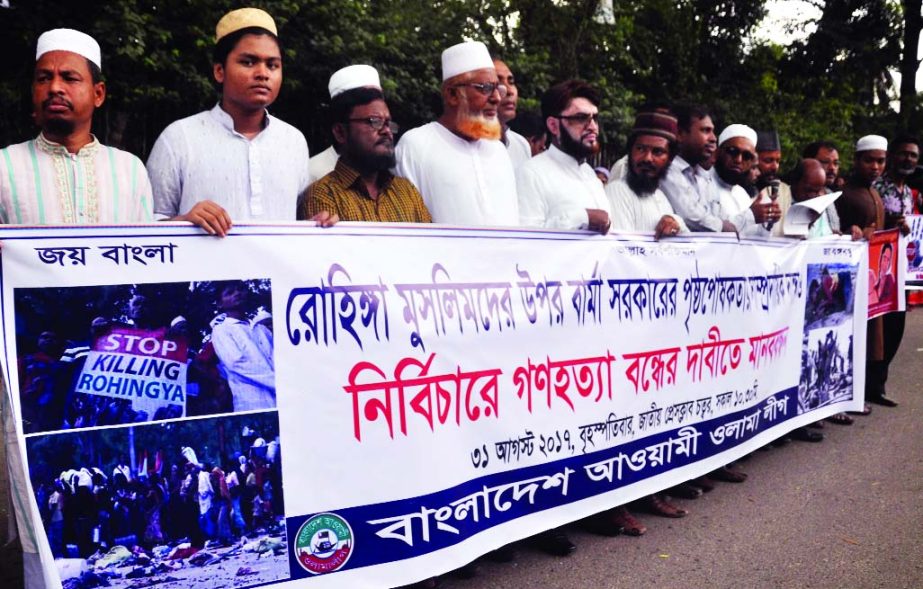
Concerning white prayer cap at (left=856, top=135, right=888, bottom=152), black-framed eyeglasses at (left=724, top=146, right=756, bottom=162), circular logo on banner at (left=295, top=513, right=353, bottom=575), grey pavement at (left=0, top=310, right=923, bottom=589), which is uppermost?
white prayer cap at (left=856, top=135, right=888, bottom=152)

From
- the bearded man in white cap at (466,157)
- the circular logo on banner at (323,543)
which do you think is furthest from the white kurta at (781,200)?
the circular logo on banner at (323,543)

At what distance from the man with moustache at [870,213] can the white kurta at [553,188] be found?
3.19m

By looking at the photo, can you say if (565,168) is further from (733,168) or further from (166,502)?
(166,502)

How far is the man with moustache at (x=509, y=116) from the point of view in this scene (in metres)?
5.59

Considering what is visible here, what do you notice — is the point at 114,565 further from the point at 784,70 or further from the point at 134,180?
the point at 784,70

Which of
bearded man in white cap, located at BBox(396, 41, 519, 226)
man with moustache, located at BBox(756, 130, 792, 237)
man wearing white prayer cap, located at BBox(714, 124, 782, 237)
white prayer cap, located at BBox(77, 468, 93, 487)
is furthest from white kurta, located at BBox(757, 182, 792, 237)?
white prayer cap, located at BBox(77, 468, 93, 487)

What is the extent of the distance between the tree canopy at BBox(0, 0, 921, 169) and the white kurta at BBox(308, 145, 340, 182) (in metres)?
1.26

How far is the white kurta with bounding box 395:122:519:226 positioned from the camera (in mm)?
4348

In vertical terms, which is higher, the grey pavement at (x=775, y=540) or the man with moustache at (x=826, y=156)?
the man with moustache at (x=826, y=156)

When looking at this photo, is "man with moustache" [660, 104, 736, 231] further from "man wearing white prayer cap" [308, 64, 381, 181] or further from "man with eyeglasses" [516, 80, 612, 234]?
"man wearing white prayer cap" [308, 64, 381, 181]

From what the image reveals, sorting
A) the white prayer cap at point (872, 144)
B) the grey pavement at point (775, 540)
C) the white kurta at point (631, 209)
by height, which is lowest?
the grey pavement at point (775, 540)

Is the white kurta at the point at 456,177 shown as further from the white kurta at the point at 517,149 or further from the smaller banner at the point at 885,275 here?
the smaller banner at the point at 885,275

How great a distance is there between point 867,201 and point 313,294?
215 inches

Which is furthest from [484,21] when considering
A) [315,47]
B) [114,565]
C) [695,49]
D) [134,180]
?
[114,565]
